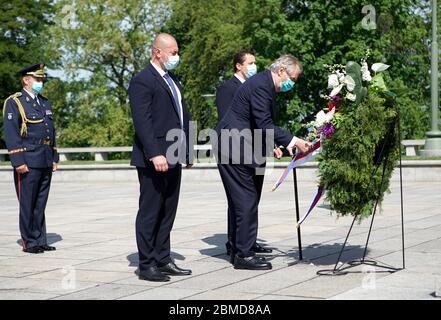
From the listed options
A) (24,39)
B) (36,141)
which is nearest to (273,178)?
(36,141)

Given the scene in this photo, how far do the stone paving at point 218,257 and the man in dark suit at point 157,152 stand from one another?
0.99 feet

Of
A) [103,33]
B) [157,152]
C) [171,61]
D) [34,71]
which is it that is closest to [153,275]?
[157,152]

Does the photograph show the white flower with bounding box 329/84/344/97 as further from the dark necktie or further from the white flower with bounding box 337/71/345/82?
the dark necktie

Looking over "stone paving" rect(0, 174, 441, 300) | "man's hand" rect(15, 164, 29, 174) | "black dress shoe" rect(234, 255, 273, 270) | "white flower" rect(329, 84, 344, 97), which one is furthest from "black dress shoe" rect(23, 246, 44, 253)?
"white flower" rect(329, 84, 344, 97)

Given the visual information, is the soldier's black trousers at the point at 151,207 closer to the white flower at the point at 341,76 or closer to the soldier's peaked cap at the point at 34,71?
the white flower at the point at 341,76

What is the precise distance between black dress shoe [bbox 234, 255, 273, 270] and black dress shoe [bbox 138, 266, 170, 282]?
82 cm

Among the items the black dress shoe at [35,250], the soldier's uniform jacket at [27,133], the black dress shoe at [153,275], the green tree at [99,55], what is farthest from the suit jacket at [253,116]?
the green tree at [99,55]

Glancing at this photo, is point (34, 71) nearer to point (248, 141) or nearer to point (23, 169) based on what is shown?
point (23, 169)

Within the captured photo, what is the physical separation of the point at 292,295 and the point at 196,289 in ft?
2.76

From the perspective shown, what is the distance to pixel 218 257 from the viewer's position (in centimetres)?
880

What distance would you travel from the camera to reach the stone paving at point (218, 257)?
676 centimetres

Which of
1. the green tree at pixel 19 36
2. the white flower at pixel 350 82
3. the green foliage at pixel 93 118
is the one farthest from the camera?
the green foliage at pixel 93 118

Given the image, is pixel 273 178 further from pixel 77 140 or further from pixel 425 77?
pixel 77 140

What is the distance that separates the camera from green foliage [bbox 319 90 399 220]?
7562 mm
